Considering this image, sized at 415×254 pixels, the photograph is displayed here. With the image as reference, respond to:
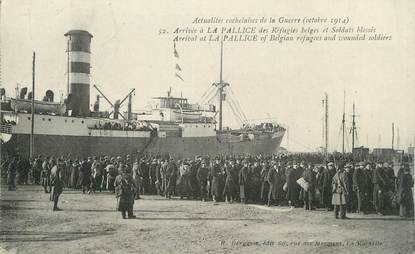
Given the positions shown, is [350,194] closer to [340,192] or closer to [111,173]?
[340,192]

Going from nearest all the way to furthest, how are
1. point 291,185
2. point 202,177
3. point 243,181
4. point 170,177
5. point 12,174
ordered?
1. point 291,185
2. point 243,181
3. point 202,177
4. point 170,177
5. point 12,174

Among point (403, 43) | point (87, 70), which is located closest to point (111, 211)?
point (403, 43)

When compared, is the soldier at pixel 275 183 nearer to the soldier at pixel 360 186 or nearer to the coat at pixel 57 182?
the soldier at pixel 360 186

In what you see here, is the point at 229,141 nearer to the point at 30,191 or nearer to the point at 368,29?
the point at 30,191

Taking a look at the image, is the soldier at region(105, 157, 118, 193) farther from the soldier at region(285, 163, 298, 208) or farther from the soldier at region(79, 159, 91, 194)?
the soldier at region(285, 163, 298, 208)

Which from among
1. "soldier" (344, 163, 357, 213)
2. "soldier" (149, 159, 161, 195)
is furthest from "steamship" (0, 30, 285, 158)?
"soldier" (344, 163, 357, 213)

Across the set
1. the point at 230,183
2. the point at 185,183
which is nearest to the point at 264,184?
the point at 230,183
